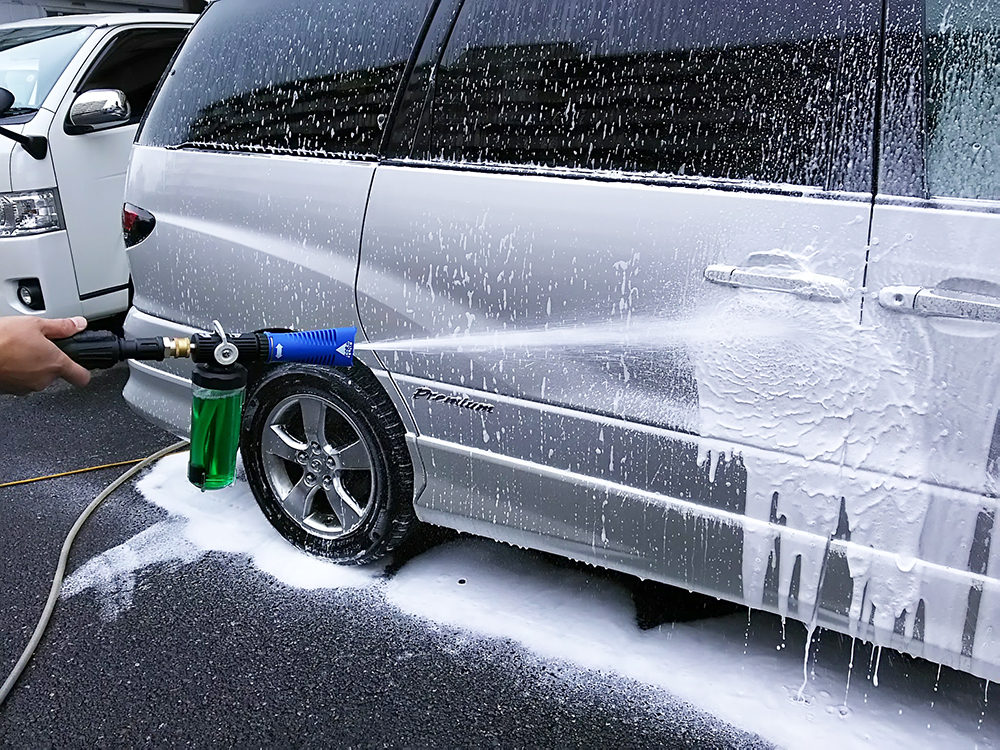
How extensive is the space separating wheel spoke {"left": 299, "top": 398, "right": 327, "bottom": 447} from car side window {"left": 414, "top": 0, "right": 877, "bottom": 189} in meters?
0.83

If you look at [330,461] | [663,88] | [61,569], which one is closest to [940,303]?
[663,88]

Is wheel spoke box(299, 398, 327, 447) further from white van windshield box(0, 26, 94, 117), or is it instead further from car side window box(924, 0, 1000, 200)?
white van windshield box(0, 26, 94, 117)

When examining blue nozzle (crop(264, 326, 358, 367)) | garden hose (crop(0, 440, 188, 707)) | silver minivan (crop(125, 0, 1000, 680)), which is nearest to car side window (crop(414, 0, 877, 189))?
silver minivan (crop(125, 0, 1000, 680))

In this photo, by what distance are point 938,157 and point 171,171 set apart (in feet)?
7.08

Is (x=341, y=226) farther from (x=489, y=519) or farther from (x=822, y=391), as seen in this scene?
(x=822, y=391)

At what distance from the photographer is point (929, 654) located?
181 cm

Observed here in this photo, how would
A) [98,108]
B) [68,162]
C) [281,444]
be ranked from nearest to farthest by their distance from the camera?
[281,444] < [98,108] < [68,162]

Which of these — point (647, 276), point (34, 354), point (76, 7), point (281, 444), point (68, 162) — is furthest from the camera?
point (76, 7)

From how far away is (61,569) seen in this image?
9.07ft

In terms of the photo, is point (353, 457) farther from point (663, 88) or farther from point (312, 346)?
point (663, 88)

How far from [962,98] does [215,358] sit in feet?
4.63

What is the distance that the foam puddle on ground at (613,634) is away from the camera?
6.90 feet

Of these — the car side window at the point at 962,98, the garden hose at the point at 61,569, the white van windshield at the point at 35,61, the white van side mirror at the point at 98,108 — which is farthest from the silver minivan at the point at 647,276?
the white van windshield at the point at 35,61

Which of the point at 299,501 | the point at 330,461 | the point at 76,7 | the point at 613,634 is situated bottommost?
the point at 613,634
